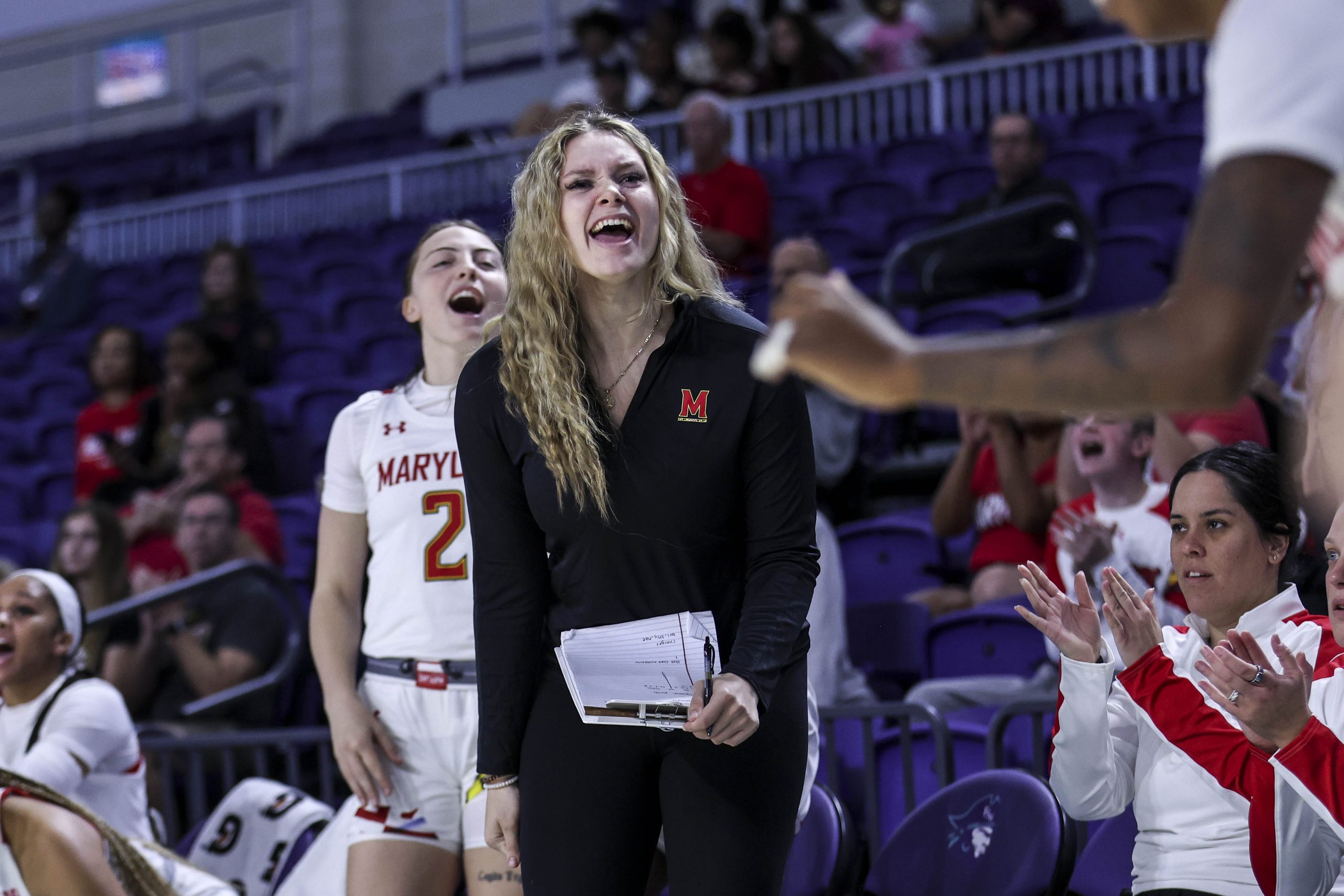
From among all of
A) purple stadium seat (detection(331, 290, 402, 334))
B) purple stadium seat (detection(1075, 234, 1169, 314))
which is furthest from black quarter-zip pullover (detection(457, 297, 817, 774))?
purple stadium seat (detection(331, 290, 402, 334))

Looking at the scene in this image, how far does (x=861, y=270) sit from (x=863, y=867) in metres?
3.92

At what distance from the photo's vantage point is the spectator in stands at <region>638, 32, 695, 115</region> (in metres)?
10.2

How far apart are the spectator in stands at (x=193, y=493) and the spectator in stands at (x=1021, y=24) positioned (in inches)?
217

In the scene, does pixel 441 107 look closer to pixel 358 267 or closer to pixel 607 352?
pixel 358 267

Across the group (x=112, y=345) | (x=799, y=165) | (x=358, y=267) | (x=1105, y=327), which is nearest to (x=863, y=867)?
(x=1105, y=327)

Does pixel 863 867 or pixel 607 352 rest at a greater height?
pixel 607 352

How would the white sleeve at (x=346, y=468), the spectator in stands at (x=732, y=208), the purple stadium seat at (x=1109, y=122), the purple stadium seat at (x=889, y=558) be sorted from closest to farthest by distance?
the white sleeve at (x=346, y=468) → the purple stadium seat at (x=889, y=558) → the spectator in stands at (x=732, y=208) → the purple stadium seat at (x=1109, y=122)

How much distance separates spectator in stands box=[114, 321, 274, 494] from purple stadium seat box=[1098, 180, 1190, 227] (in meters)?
3.99

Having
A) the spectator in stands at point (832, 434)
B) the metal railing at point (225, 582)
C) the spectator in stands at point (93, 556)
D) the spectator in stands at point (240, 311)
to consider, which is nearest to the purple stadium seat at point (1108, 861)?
the spectator in stands at point (832, 434)

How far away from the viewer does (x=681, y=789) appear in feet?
6.93

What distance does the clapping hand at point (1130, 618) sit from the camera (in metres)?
2.39

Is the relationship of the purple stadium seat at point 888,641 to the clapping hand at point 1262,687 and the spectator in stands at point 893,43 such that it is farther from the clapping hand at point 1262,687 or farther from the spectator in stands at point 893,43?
the spectator in stands at point 893,43

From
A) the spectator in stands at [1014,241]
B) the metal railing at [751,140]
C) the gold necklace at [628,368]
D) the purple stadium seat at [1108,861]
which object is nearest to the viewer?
the gold necklace at [628,368]

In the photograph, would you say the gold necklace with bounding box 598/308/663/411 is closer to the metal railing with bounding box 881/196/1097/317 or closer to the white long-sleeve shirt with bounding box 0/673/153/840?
the white long-sleeve shirt with bounding box 0/673/153/840
